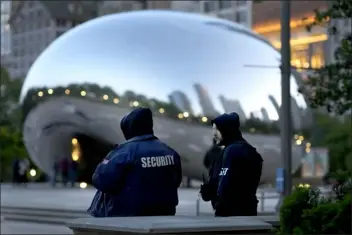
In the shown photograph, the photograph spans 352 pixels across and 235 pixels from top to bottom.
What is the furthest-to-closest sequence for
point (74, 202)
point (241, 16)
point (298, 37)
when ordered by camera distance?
1. point (241, 16)
2. point (298, 37)
3. point (74, 202)

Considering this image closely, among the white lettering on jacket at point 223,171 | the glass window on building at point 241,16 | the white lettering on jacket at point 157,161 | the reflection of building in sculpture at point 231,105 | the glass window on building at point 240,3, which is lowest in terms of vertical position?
the white lettering on jacket at point 223,171

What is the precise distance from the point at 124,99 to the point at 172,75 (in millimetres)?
1995

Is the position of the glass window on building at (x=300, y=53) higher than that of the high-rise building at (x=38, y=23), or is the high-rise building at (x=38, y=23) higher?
the high-rise building at (x=38, y=23)

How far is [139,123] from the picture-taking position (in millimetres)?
7227

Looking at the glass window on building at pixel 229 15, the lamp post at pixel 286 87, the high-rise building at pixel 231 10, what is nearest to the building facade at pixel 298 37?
the high-rise building at pixel 231 10

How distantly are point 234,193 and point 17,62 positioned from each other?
419 ft

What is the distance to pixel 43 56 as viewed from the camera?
35844 millimetres

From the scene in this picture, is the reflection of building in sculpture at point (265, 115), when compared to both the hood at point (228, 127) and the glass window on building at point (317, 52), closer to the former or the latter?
the hood at point (228, 127)

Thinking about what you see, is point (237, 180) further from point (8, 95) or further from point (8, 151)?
point (8, 95)

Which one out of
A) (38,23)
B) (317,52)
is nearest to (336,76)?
(317,52)

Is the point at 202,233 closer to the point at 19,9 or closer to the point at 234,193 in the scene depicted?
the point at 234,193

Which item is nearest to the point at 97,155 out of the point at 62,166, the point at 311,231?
the point at 62,166

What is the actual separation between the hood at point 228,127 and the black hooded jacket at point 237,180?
43 mm

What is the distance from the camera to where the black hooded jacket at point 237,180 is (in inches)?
294
